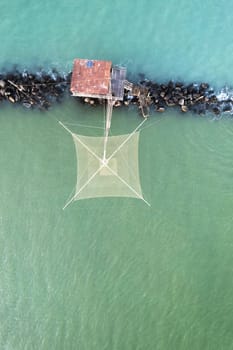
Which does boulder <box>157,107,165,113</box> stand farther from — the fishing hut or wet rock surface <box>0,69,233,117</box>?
the fishing hut

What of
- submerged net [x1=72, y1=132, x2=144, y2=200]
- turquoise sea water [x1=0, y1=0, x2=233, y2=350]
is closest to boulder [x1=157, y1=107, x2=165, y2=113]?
turquoise sea water [x1=0, y1=0, x2=233, y2=350]

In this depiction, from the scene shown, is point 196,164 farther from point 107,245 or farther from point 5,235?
point 5,235

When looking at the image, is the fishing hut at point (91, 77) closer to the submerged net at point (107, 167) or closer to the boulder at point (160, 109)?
the submerged net at point (107, 167)

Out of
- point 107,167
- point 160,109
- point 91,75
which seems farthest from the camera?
point 160,109

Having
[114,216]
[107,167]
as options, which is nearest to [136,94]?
[107,167]

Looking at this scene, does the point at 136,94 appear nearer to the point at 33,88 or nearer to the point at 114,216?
the point at 33,88
